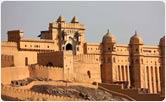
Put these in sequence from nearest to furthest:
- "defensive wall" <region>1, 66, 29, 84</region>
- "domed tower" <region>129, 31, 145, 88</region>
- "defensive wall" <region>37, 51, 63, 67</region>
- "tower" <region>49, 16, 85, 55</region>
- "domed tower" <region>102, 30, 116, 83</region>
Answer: "defensive wall" <region>1, 66, 29, 84</region>
"defensive wall" <region>37, 51, 63, 67</region>
"tower" <region>49, 16, 85, 55</region>
"domed tower" <region>102, 30, 116, 83</region>
"domed tower" <region>129, 31, 145, 88</region>

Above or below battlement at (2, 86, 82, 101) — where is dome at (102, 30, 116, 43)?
above

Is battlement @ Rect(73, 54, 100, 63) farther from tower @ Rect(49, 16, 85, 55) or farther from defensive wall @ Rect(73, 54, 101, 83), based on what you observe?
tower @ Rect(49, 16, 85, 55)

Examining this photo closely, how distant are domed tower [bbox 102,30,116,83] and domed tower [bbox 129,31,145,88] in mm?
2408

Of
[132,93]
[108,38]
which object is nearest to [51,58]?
[132,93]

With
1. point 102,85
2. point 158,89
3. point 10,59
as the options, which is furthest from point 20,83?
point 158,89

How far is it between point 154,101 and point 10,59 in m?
8.56

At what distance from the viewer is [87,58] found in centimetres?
4562

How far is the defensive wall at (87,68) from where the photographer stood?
43922mm

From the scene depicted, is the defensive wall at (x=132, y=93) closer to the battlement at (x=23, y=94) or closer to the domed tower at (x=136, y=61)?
the domed tower at (x=136, y=61)

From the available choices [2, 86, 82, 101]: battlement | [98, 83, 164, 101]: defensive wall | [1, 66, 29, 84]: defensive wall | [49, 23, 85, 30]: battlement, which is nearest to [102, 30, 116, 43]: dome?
[49, 23, 85, 30]: battlement

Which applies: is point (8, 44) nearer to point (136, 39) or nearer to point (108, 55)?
point (108, 55)

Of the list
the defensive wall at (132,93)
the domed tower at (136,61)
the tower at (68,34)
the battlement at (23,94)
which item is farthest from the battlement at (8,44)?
the domed tower at (136,61)

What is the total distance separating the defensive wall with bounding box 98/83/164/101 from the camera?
4134cm

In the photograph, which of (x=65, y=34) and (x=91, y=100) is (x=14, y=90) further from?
(x=65, y=34)
